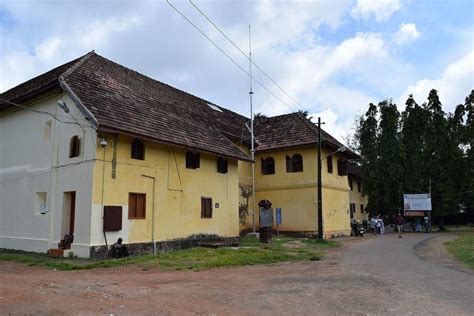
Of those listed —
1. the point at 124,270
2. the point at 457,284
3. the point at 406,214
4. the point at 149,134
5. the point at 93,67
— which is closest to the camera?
the point at 457,284

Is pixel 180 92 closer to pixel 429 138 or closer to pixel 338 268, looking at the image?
pixel 338 268

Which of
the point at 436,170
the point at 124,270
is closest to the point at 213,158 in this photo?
the point at 124,270

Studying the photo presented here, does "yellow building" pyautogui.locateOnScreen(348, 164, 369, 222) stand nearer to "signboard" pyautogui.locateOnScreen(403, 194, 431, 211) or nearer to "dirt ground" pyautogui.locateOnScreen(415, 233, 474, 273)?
"signboard" pyautogui.locateOnScreen(403, 194, 431, 211)

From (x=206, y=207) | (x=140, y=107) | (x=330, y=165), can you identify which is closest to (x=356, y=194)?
(x=330, y=165)

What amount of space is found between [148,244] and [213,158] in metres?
5.98

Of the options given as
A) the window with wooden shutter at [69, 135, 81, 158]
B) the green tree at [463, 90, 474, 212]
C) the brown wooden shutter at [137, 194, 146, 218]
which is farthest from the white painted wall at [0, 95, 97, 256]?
the green tree at [463, 90, 474, 212]

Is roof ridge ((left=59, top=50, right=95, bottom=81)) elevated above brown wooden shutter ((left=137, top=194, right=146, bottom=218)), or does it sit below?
above

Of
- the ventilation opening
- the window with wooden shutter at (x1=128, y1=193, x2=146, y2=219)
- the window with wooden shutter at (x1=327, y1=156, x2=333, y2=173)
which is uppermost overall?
the ventilation opening

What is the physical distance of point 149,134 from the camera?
17.2 metres

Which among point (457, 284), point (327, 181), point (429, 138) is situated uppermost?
point (429, 138)

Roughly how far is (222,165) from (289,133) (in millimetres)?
8660

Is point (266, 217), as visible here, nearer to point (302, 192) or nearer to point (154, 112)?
point (302, 192)

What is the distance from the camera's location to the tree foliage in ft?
116

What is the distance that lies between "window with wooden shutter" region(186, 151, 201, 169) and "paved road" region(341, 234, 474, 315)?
7999 mm
